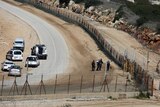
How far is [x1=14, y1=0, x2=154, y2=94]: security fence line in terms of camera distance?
6591 cm

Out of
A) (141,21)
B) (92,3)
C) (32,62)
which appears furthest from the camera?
(92,3)

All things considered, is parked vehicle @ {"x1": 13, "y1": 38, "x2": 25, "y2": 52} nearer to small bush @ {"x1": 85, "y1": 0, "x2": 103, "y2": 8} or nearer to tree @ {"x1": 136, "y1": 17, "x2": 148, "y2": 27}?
tree @ {"x1": 136, "y1": 17, "x2": 148, "y2": 27}

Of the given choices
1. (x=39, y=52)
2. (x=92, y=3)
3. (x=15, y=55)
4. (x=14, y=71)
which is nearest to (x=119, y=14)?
(x=92, y=3)

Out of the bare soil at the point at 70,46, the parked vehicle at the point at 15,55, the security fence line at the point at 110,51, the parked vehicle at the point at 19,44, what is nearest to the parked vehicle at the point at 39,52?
the bare soil at the point at 70,46

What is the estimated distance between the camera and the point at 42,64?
7938 centimetres

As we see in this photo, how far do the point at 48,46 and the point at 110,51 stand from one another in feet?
41.9

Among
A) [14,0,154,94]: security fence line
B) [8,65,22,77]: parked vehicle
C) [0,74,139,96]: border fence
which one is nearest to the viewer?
[0,74,139,96]: border fence

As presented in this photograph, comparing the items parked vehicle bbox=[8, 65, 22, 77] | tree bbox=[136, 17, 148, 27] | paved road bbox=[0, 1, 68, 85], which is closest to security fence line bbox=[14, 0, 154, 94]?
paved road bbox=[0, 1, 68, 85]

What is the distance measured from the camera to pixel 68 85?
6272cm

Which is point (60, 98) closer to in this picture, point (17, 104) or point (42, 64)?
point (17, 104)

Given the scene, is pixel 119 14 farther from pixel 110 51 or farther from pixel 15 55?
pixel 15 55

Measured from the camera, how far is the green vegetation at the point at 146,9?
129m

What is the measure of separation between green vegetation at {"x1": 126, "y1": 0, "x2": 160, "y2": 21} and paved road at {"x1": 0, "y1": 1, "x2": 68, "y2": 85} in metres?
24.7

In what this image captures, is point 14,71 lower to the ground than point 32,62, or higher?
lower
